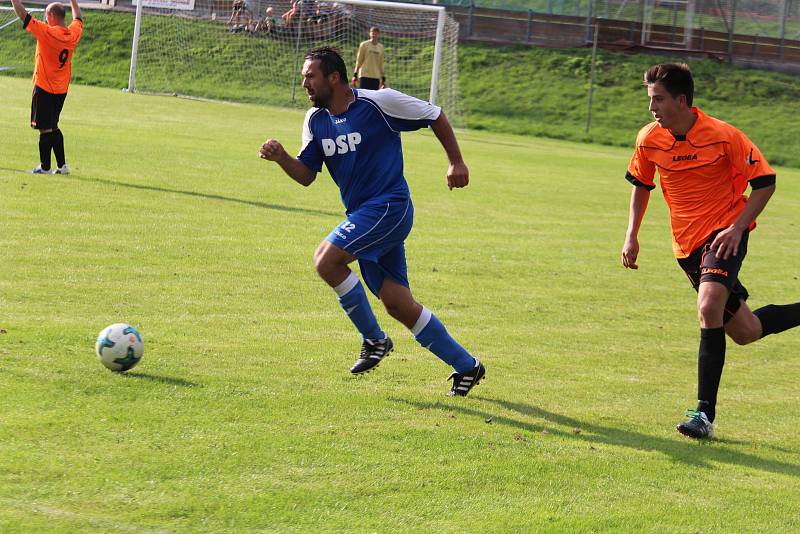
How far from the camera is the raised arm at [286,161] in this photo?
6215 millimetres

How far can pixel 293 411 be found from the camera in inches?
228

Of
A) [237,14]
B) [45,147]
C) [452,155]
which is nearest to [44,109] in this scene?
[45,147]

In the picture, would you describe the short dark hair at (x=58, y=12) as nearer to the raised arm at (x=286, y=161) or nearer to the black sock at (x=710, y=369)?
the raised arm at (x=286, y=161)

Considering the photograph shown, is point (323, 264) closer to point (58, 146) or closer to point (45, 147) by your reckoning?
point (45, 147)

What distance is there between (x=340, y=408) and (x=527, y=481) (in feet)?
4.34

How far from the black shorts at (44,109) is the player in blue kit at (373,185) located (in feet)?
29.3

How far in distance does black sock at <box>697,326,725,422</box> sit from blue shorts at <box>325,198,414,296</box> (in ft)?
5.88

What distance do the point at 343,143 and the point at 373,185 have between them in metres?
0.31

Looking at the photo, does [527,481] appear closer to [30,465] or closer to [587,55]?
[30,465]

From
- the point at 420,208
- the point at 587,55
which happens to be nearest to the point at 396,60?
the point at 587,55

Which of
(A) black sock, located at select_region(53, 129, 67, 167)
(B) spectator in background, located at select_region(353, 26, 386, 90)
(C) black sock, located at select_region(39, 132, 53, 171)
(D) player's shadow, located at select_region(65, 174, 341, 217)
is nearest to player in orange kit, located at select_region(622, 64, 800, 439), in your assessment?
(D) player's shadow, located at select_region(65, 174, 341, 217)

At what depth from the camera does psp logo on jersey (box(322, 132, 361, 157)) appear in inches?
257

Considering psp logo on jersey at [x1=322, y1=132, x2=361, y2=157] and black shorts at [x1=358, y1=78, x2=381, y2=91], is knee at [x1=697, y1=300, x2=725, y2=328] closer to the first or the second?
psp logo on jersey at [x1=322, y1=132, x2=361, y2=157]

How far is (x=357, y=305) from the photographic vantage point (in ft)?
21.6
